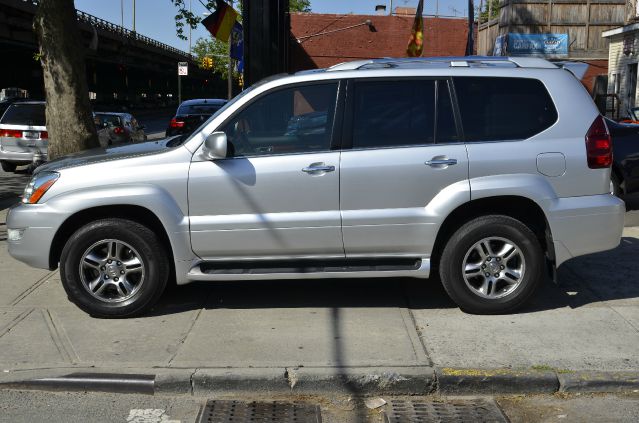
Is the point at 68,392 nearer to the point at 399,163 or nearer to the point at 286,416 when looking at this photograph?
the point at 286,416

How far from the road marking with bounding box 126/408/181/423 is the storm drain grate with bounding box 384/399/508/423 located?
134 centimetres

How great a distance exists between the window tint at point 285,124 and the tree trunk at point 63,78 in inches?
176

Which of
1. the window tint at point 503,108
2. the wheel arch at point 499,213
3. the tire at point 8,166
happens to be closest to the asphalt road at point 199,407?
the wheel arch at point 499,213

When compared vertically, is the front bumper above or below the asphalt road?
above

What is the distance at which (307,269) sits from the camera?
557 centimetres

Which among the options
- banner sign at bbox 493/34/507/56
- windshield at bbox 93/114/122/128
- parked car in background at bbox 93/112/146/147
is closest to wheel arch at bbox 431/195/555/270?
parked car in background at bbox 93/112/146/147

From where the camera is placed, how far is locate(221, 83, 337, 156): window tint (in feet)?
18.2

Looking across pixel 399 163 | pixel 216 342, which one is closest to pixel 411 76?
pixel 399 163

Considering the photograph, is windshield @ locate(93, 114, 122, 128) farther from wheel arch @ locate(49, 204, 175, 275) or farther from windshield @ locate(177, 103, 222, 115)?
wheel arch @ locate(49, 204, 175, 275)

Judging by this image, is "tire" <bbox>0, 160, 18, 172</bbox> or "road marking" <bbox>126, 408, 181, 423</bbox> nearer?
"road marking" <bbox>126, 408, 181, 423</bbox>

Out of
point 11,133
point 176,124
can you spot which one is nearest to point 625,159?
point 11,133

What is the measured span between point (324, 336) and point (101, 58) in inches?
2069

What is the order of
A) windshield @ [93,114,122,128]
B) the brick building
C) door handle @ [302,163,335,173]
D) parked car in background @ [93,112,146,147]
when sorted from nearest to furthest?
1. door handle @ [302,163,335,173]
2. parked car in background @ [93,112,146,147]
3. windshield @ [93,114,122,128]
4. the brick building

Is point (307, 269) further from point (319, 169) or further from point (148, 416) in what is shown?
point (148, 416)
